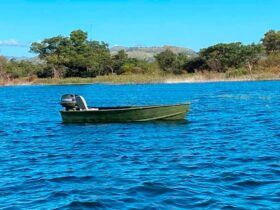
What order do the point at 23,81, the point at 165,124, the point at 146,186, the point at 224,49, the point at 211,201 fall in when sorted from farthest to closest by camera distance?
the point at 23,81 < the point at 224,49 < the point at 165,124 < the point at 146,186 < the point at 211,201

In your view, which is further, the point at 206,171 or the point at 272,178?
the point at 206,171

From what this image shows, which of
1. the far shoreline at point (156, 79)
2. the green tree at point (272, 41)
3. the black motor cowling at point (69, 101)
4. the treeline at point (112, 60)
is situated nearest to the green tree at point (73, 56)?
the treeline at point (112, 60)

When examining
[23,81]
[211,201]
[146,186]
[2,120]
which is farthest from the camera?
[23,81]

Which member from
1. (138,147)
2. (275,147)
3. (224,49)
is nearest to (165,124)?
(138,147)

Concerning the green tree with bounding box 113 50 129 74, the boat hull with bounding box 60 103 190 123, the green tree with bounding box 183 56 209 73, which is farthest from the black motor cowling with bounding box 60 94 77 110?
the green tree with bounding box 113 50 129 74

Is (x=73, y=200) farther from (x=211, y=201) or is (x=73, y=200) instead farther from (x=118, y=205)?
(x=211, y=201)

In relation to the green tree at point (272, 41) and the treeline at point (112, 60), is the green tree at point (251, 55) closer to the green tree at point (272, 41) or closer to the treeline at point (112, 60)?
the treeline at point (112, 60)

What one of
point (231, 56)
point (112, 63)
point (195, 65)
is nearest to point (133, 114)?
point (231, 56)

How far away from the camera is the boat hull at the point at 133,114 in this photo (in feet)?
94.5

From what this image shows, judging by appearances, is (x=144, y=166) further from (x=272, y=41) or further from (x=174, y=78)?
(x=272, y=41)

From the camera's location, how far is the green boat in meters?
28.8

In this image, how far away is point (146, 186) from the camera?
1328cm

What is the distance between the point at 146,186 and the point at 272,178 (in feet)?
11.2

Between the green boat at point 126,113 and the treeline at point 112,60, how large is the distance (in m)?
81.8
